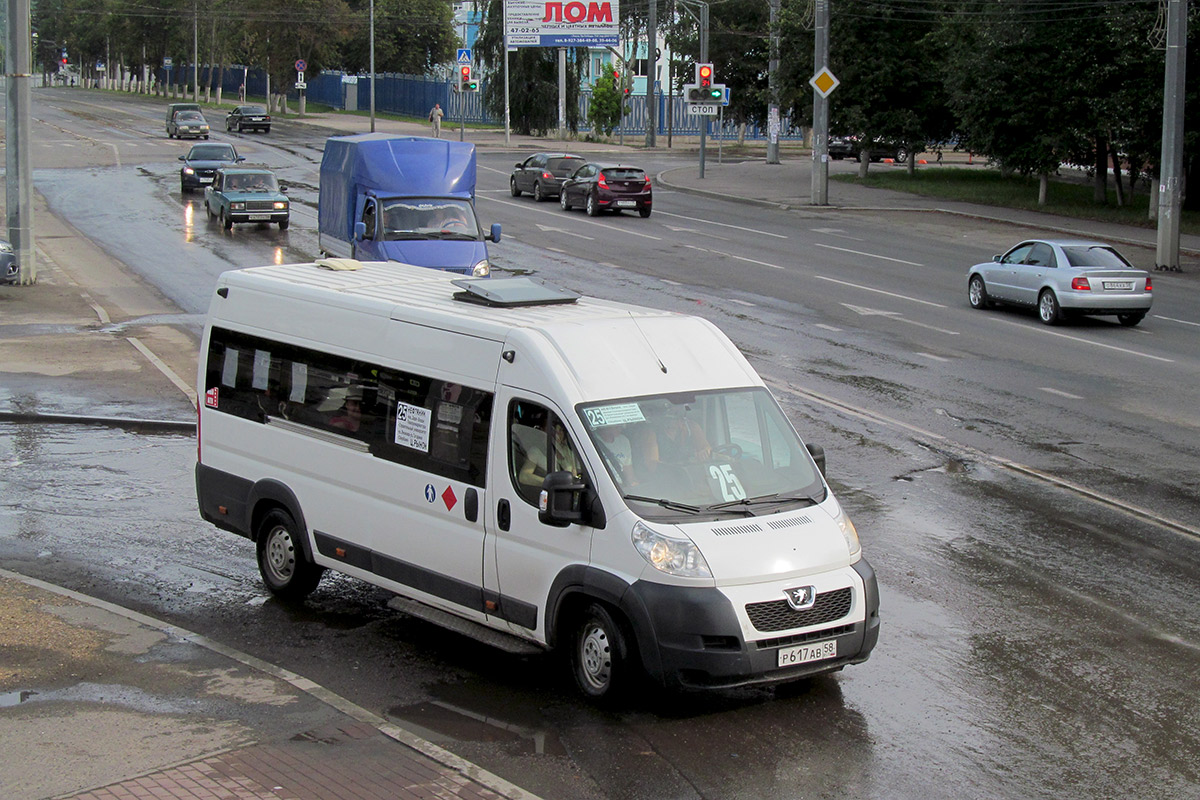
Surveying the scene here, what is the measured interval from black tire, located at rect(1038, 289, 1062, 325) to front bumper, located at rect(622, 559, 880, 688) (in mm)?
16998

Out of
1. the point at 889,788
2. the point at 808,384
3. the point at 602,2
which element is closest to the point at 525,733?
the point at 889,788

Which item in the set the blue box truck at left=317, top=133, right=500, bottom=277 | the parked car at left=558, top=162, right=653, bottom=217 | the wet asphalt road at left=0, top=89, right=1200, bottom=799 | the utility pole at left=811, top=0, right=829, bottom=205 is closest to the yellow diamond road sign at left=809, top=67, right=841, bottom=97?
the utility pole at left=811, top=0, right=829, bottom=205

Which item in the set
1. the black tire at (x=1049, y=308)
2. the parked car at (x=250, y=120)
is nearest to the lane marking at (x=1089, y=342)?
the black tire at (x=1049, y=308)

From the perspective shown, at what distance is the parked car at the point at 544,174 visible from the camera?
44.0 m

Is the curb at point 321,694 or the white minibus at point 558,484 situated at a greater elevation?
the white minibus at point 558,484

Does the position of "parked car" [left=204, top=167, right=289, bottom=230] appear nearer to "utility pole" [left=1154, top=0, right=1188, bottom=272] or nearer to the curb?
"utility pole" [left=1154, top=0, right=1188, bottom=272]

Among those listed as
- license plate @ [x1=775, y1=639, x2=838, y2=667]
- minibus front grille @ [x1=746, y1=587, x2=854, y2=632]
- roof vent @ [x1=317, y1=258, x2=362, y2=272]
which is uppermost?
roof vent @ [x1=317, y1=258, x2=362, y2=272]

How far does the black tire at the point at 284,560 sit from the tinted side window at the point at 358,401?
76 centimetres

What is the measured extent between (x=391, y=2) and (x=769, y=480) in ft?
327

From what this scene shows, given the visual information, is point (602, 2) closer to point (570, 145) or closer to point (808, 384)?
point (570, 145)

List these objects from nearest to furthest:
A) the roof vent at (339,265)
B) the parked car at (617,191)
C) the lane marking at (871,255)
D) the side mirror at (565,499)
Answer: the side mirror at (565,499) < the roof vent at (339,265) < the lane marking at (871,255) < the parked car at (617,191)

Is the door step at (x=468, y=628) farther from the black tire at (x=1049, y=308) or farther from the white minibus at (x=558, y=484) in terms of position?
the black tire at (x=1049, y=308)

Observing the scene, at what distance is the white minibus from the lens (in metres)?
7.27

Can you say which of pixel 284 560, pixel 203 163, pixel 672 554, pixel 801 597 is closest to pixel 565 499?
pixel 672 554
